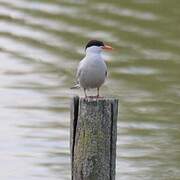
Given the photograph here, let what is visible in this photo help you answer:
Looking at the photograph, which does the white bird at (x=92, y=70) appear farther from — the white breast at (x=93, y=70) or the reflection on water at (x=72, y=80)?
the reflection on water at (x=72, y=80)

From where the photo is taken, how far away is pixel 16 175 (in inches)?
440

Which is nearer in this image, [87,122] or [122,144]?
[87,122]

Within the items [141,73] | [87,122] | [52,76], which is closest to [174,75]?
[141,73]

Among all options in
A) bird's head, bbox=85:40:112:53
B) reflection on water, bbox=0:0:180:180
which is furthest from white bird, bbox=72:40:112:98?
reflection on water, bbox=0:0:180:180

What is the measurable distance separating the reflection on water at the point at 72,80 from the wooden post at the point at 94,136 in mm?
3845

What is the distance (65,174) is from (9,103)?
3.35m

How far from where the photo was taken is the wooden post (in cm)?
713

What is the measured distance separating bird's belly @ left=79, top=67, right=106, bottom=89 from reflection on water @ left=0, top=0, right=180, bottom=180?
273cm

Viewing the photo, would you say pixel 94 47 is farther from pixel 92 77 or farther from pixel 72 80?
pixel 72 80

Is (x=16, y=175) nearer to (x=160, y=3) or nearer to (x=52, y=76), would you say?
(x=52, y=76)

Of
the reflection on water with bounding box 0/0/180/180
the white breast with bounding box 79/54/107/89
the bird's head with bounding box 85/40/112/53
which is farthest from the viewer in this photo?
the reflection on water with bounding box 0/0/180/180

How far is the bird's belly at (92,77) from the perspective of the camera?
8320 millimetres

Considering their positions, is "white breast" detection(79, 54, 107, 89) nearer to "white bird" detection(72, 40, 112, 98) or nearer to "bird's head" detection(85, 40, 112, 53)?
"white bird" detection(72, 40, 112, 98)

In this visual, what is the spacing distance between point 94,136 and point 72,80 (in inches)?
334
